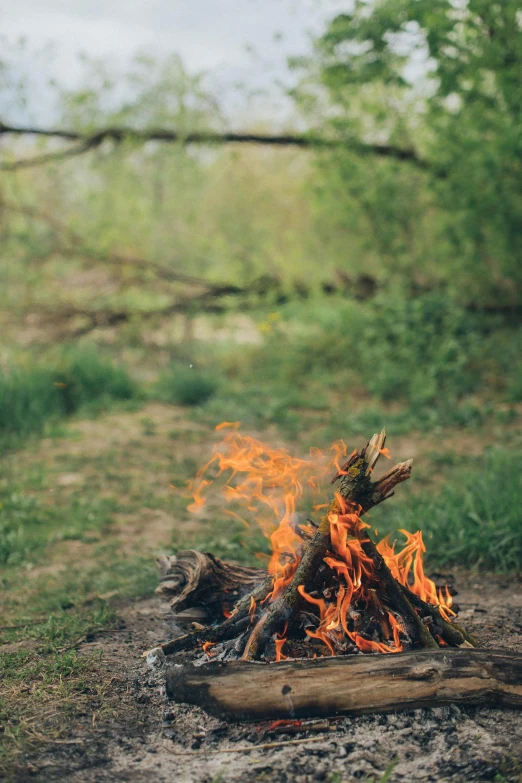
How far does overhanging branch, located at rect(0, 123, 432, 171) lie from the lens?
416 inches

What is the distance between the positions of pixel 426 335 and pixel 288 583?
7.31 metres

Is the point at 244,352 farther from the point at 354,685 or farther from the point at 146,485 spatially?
the point at 354,685

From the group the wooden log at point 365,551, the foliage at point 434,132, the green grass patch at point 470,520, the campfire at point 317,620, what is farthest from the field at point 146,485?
the foliage at point 434,132

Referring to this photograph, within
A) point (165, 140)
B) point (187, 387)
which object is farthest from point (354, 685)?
point (165, 140)

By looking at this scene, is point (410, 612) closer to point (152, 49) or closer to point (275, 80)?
point (275, 80)

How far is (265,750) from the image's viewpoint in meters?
2.63

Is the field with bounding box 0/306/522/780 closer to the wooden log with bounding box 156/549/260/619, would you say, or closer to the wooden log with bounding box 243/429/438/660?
the wooden log with bounding box 156/549/260/619

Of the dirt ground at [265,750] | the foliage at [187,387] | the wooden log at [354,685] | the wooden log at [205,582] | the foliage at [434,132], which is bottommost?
the dirt ground at [265,750]

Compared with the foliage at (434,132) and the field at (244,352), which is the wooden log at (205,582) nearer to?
the field at (244,352)

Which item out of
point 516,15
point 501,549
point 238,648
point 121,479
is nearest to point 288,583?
point 238,648

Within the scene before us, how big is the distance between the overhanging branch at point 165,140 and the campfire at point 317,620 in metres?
8.06

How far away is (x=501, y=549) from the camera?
15.6 ft

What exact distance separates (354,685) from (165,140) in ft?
32.5

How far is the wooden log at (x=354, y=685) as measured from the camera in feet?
9.04
